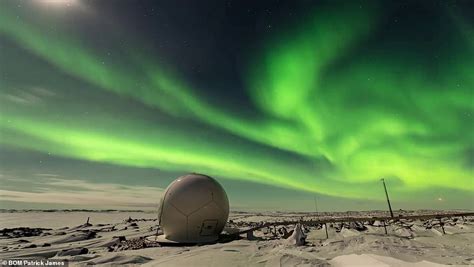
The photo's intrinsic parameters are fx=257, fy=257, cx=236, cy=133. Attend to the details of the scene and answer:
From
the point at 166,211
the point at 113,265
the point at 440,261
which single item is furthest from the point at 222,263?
the point at 166,211

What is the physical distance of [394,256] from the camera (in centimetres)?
852

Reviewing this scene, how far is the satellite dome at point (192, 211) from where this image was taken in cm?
1658

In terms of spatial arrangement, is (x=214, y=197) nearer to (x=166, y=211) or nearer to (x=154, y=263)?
(x=166, y=211)

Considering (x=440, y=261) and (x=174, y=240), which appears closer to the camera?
(x=440, y=261)

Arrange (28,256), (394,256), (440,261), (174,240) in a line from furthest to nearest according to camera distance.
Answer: (174,240) → (28,256) → (394,256) → (440,261)

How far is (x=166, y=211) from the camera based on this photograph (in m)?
17.5

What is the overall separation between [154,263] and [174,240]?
8458 mm

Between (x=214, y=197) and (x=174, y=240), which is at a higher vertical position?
(x=214, y=197)

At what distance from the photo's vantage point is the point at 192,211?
16.7 meters

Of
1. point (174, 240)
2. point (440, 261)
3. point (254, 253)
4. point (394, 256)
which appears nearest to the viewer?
point (440, 261)

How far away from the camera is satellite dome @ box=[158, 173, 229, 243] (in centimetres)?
1658

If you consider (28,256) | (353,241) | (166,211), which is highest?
(166,211)

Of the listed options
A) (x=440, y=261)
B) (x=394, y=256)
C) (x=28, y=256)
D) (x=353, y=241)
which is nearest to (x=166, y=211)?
(x=28, y=256)

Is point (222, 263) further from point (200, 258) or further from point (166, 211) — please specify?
point (166, 211)
